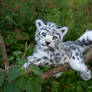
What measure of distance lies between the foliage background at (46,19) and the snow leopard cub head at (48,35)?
44cm

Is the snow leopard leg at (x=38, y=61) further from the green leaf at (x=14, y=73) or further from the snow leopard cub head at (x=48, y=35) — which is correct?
the green leaf at (x=14, y=73)

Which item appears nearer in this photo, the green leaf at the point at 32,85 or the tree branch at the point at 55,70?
the green leaf at the point at 32,85

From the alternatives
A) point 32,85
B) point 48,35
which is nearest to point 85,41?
point 48,35

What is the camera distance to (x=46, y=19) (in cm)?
254

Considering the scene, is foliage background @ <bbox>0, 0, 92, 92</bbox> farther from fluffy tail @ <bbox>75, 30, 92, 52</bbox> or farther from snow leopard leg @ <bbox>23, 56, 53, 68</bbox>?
fluffy tail @ <bbox>75, 30, 92, 52</bbox>

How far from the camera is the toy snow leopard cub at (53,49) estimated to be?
1.38 meters

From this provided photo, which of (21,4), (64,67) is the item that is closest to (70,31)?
(21,4)

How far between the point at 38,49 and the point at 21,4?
178 centimetres

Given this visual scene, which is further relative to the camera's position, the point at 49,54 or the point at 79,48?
the point at 79,48

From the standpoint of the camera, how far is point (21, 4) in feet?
10.2

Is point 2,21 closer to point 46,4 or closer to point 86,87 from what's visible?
point 46,4

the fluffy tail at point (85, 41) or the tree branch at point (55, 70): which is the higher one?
the fluffy tail at point (85, 41)

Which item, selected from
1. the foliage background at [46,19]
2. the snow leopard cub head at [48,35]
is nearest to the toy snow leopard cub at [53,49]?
the snow leopard cub head at [48,35]

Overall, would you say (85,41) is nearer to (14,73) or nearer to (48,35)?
(48,35)
